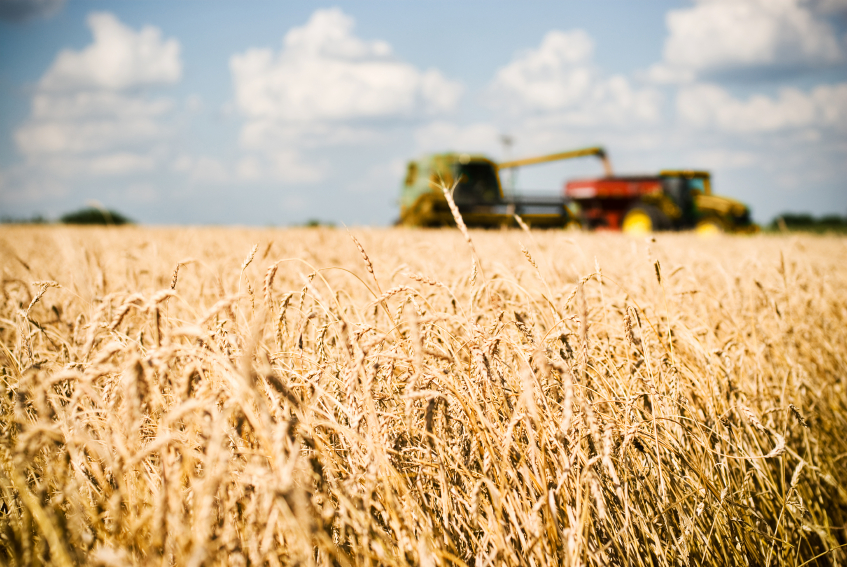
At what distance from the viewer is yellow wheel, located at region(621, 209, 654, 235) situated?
1111 centimetres

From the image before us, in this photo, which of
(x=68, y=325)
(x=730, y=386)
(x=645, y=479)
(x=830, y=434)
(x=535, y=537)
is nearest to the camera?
(x=535, y=537)

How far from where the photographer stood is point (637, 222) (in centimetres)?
1147

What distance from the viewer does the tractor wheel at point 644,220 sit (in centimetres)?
1086

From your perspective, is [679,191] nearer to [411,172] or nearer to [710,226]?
[710,226]

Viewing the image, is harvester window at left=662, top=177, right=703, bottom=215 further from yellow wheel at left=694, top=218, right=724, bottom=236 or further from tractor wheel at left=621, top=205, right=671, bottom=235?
tractor wheel at left=621, top=205, right=671, bottom=235

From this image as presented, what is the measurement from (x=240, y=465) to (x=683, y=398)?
113 centimetres

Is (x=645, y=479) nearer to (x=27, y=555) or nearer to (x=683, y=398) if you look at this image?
(x=683, y=398)

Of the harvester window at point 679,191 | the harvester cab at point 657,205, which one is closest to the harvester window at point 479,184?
the harvester cab at point 657,205

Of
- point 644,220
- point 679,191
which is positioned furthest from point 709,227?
point 644,220

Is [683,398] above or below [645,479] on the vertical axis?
above

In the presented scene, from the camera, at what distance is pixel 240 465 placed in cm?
97

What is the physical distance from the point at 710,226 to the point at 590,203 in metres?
2.66

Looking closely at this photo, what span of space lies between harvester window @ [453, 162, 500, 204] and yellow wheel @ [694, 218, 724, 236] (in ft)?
15.1

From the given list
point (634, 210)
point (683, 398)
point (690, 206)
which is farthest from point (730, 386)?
Answer: point (690, 206)
